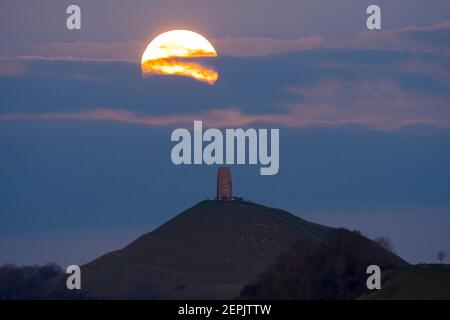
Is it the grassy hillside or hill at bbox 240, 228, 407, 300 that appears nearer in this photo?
the grassy hillside

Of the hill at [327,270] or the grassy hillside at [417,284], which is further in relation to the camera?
the hill at [327,270]

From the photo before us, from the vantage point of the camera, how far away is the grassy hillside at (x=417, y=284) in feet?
450

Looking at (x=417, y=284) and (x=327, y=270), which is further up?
(x=327, y=270)

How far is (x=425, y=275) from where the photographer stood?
469 ft

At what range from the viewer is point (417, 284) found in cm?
14025

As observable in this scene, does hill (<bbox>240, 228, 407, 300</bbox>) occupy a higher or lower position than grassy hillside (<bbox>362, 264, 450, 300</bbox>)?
higher

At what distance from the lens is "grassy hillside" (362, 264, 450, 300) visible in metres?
A: 137

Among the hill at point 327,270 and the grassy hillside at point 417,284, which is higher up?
the hill at point 327,270

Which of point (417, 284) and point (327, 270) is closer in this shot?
point (417, 284)
